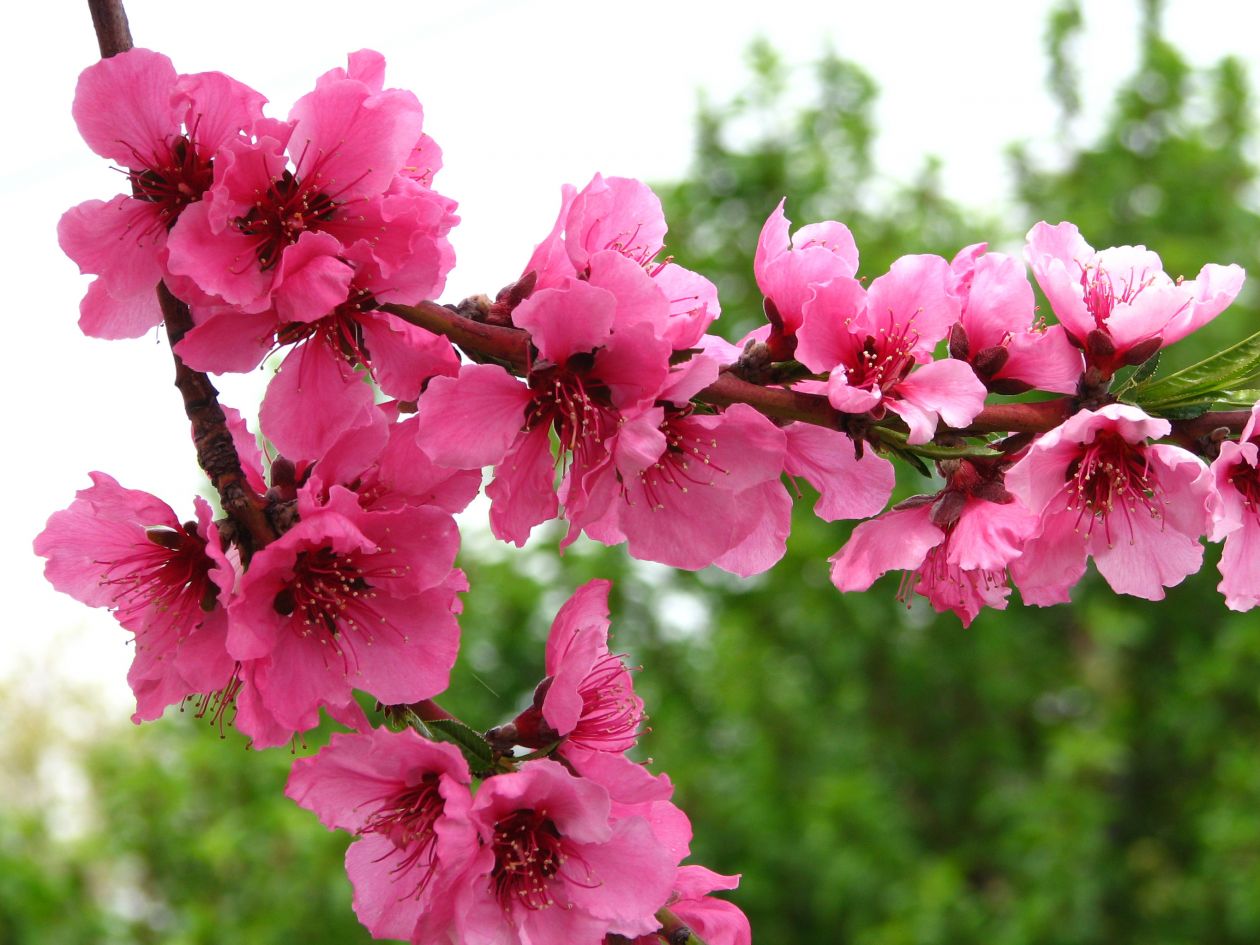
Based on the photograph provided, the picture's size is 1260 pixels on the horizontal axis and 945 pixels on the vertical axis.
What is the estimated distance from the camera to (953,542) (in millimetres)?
1473

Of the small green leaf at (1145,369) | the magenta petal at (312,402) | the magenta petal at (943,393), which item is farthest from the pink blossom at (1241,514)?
the magenta petal at (312,402)

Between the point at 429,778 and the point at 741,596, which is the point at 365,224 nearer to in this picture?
the point at 429,778

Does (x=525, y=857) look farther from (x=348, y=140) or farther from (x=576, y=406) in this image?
(x=348, y=140)

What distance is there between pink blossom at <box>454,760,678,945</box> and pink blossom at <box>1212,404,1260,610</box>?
650 mm

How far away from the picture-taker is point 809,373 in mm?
1426

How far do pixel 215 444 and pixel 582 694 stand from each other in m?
0.52

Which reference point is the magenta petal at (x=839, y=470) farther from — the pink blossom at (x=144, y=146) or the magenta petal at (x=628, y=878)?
the pink blossom at (x=144, y=146)

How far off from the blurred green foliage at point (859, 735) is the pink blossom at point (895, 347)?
14.1ft

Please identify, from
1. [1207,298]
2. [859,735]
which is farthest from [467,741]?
[859,735]

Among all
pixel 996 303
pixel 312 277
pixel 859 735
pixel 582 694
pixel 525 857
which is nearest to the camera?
pixel 312 277

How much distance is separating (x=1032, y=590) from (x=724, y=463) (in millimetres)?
383

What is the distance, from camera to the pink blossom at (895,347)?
135cm

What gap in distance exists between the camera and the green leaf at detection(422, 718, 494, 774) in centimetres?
144

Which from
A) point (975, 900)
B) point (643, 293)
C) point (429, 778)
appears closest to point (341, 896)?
point (975, 900)
